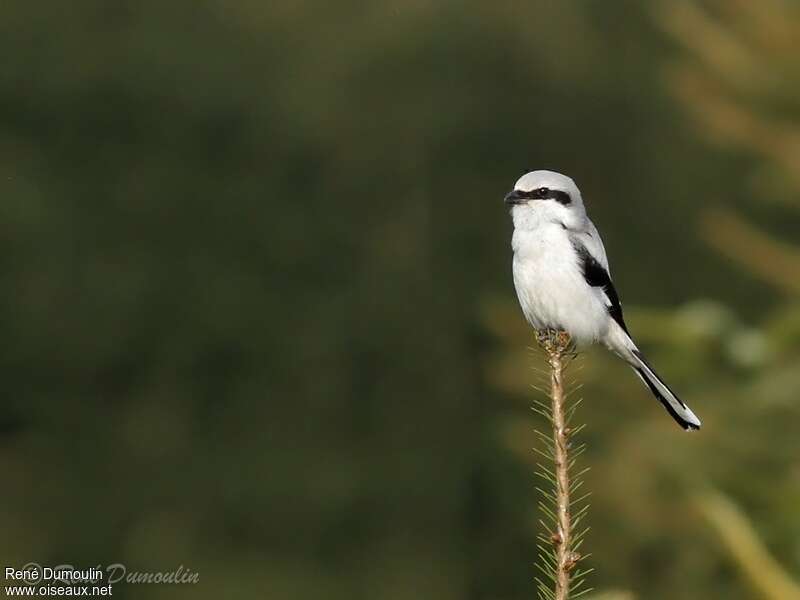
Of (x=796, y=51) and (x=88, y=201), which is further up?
(x=88, y=201)

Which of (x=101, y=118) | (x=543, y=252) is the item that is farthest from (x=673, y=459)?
(x=101, y=118)

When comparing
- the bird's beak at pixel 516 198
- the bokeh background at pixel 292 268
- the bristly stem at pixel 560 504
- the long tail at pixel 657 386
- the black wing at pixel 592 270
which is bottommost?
the bristly stem at pixel 560 504

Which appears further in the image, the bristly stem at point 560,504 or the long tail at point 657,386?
the long tail at point 657,386

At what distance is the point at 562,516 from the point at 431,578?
33.2 ft

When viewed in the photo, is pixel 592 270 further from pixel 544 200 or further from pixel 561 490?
pixel 561 490

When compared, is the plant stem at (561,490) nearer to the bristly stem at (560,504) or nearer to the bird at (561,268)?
the bristly stem at (560,504)

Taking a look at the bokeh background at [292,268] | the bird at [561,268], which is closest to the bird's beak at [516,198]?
the bird at [561,268]

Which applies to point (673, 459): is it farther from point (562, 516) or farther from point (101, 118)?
point (101, 118)

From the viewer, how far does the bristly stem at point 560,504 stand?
216 cm

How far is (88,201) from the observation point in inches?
508

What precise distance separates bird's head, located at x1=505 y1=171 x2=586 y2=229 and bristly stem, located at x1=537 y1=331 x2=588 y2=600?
149 cm

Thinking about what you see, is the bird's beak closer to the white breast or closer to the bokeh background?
the white breast

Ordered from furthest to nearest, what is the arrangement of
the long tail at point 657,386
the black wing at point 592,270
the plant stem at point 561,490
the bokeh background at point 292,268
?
the bokeh background at point 292,268 → the black wing at point 592,270 → the long tail at point 657,386 → the plant stem at point 561,490

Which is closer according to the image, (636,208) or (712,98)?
(712,98)
